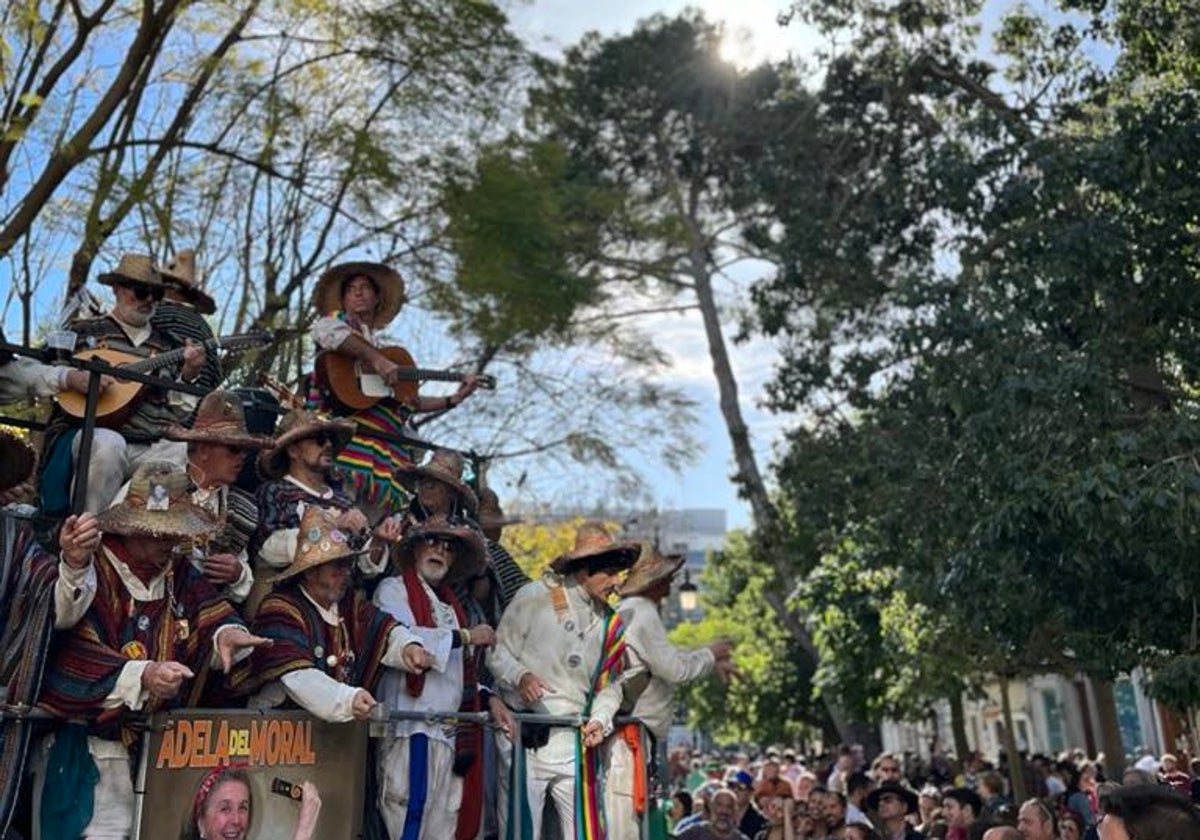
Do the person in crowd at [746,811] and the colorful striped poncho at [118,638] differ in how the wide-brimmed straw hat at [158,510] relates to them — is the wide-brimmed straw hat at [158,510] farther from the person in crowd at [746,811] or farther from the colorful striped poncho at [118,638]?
the person in crowd at [746,811]

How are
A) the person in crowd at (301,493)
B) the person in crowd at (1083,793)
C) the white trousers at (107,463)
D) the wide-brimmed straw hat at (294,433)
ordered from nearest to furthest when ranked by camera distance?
1. the white trousers at (107,463)
2. the person in crowd at (301,493)
3. the wide-brimmed straw hat at (294,433)
4. the person in crowd at (1083,793)

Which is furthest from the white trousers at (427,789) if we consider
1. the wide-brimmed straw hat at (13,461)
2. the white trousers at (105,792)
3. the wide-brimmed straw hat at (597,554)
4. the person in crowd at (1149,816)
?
the person in crowd at (1149,816)

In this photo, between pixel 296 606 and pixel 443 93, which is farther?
pixel 443 93

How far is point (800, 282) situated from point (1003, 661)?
6346 mm

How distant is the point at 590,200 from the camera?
824 inches

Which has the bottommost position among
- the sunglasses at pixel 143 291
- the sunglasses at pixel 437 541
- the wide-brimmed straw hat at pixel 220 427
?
the sunglasses at pixel 437 541

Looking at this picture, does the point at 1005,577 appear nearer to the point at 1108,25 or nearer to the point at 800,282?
the point at 1108,25

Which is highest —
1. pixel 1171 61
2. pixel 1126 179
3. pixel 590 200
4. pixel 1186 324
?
pixel 590 200

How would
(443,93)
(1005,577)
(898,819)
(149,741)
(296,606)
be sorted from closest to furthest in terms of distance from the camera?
1. (149,741)
2. (296,606)
3. (898,819)
4. (1005,577)
5. (443,93)

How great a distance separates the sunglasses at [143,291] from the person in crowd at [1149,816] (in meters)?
4.68

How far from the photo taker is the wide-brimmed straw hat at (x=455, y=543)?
19.4ft

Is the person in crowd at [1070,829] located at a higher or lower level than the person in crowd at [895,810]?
lower

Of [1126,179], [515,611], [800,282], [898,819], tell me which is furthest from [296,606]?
[800,282]

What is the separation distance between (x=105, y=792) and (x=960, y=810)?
6.64 m
